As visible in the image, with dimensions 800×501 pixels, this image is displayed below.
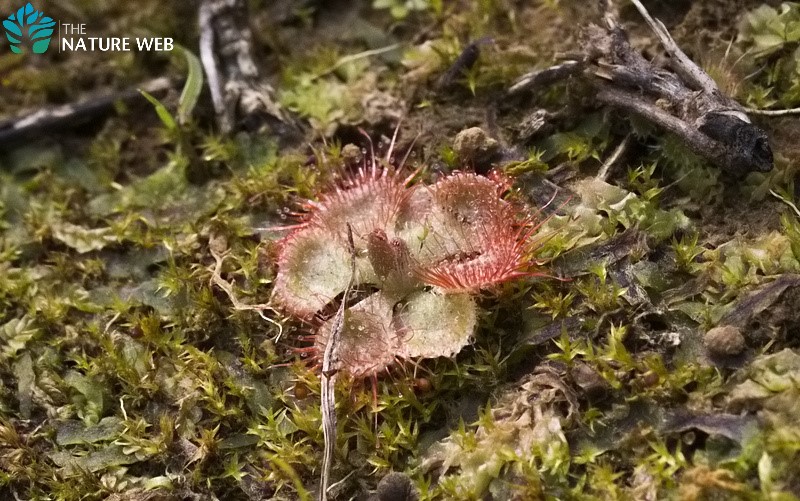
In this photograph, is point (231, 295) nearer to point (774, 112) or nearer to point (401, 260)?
point (401, 260)

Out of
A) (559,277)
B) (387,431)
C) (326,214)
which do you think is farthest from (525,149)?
(387,431)

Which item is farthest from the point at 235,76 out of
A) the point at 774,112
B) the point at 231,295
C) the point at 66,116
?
the point at 774,112

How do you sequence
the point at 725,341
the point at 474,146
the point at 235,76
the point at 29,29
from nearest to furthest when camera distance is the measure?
the point at 725,341 < the point at 474,146 < the point at 235,76 < the point at 29,29

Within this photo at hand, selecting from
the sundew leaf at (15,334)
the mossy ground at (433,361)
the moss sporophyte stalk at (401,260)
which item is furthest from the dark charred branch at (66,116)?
the moss sporophyte stalk at (401,260)

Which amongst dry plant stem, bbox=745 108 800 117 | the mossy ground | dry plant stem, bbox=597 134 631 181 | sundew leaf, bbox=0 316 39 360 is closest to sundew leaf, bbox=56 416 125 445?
the mossy ground

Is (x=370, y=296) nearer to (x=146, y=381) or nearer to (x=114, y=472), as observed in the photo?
(x=146, y=381)

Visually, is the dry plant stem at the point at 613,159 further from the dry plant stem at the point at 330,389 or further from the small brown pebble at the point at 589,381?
the dry plant stem at the point at 330,389

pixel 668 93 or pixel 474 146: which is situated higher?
pixel 668 93
